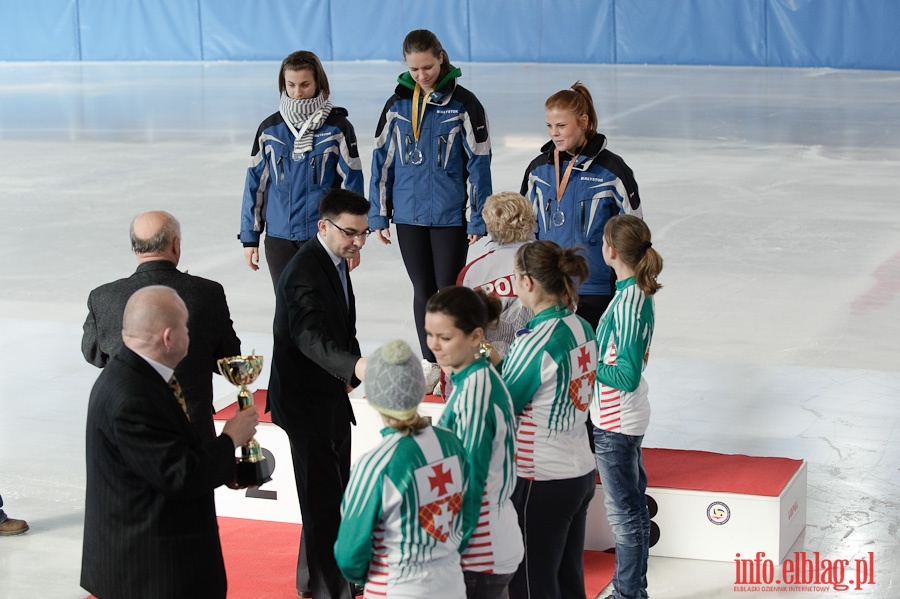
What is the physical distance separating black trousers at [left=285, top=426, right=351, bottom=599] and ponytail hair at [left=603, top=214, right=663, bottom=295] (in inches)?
44.9

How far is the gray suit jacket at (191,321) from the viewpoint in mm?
3666

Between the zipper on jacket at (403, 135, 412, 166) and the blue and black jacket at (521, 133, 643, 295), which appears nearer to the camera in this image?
the blue and black jacket at (521, 133, 643, 295)

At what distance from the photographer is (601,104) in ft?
61.4

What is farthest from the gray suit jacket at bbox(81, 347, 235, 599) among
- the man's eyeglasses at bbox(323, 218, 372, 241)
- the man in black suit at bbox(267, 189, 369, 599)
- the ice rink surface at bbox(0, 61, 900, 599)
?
the ice rink surface at bbox(0, 61, 900, 599)

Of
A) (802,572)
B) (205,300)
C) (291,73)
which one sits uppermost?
(291,73)

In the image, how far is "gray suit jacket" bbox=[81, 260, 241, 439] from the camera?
367cm

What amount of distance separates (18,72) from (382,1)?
348 inches

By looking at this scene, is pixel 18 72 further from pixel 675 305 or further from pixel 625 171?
pixel 625 171

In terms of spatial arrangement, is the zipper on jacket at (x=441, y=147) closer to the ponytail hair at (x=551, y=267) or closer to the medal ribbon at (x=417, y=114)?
the medal ribbon at (x=417, y=114)

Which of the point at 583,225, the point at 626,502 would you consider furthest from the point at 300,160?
the point at 626,502

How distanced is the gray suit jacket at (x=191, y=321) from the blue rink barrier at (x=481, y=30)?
72.9 feet

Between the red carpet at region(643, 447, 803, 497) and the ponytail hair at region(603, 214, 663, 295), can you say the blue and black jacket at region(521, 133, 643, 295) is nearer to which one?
the red carpet at region(643, 447, 803, 497)

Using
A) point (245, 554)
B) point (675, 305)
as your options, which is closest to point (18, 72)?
point (675, 305)

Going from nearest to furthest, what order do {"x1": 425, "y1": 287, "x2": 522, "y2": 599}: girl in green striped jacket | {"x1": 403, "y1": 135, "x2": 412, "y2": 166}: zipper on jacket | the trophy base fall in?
{"x1": 425, "y1": 287, "x2": 522, "y2": 599}: girl in green striped jacket < the trophy base < {"x1": 403, "y1": 135, "x2": 412, "y2": 166}: zipper on jacket
